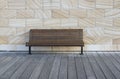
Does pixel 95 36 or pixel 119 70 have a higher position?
pixel 95 36

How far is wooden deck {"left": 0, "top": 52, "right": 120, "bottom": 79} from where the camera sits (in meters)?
4.18

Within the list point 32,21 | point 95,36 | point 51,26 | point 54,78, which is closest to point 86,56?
point 95,36

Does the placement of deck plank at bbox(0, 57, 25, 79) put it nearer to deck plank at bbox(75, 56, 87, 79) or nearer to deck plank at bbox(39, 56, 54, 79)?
deck plank at bbox(39, 56, 54, 79)

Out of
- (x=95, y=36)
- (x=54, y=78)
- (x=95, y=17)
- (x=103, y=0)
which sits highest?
(x=103, y=0)

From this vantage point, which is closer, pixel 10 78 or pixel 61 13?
pixel 10 78

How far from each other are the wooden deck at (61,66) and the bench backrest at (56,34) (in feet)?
1.64

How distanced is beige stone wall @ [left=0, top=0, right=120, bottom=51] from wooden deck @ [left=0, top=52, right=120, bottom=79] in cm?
47

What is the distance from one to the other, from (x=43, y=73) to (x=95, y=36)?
2677 millimetres

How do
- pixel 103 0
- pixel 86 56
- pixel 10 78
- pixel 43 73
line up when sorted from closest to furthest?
1. pixel 10 78
2. pixel 43 73
3. pixel 86 56
4. pixel 103 0

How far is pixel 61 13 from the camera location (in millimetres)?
6605

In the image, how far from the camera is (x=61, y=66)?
16.1 ft

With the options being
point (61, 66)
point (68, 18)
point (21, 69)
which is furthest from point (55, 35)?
point (21, 69)

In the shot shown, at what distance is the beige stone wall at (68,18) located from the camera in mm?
6586

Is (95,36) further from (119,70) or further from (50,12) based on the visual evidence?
(119,70)
